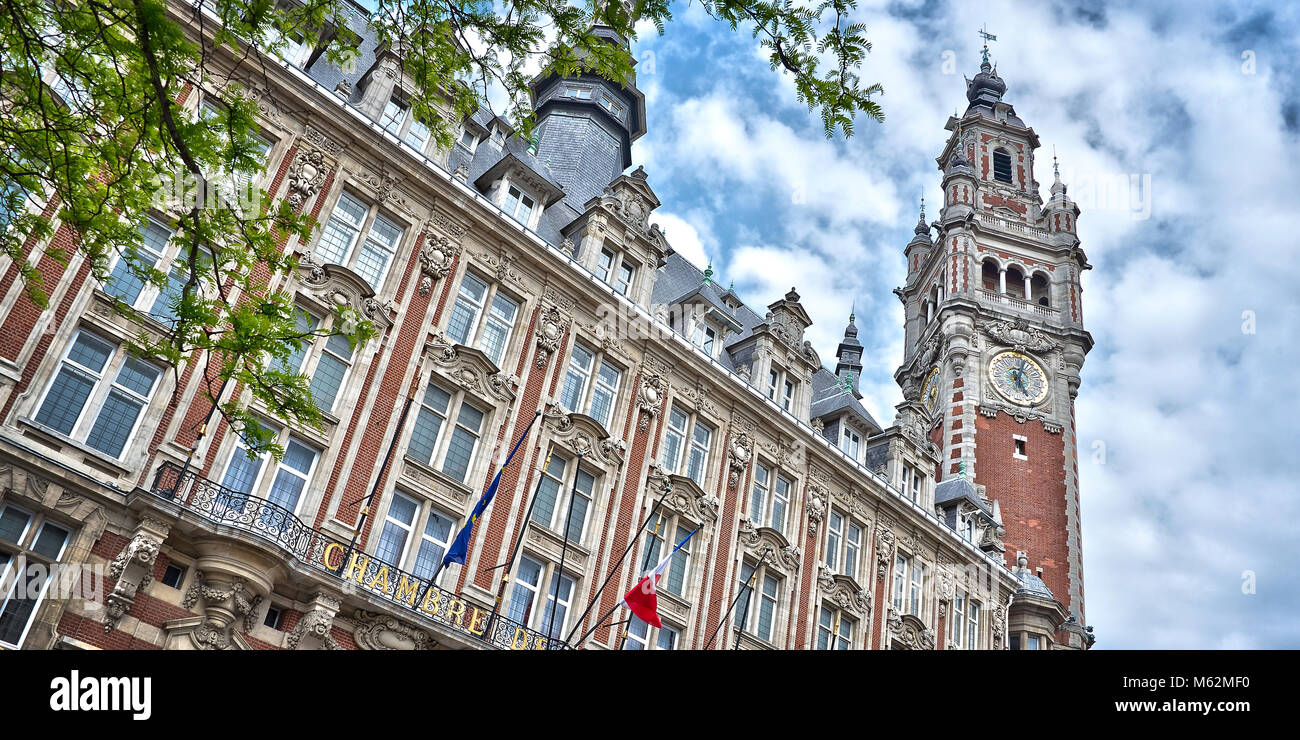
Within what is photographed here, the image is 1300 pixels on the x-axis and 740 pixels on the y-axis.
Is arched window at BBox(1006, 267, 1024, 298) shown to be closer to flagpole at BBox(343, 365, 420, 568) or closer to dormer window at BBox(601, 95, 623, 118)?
dormer window at BBox(601, 95, 623, 118)

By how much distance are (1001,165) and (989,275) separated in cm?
1214

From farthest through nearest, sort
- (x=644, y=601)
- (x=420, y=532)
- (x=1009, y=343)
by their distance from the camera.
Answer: (x=1009, y=343)
(x=420, y=532)
(x=644, y=601)

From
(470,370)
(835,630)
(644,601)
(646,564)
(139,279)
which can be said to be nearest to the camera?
(139,279)

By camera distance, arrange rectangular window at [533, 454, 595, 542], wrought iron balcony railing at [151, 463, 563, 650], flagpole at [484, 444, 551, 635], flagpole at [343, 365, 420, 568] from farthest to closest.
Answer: rectangular window at [533, 454, 595, 542] → flagpole at [484, 444, 551, 635] → flagpole at [343, 365, 420, 568] → wrought iron balcony railing at [151, 463, 563, 650]

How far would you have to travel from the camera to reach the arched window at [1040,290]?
6275 cm

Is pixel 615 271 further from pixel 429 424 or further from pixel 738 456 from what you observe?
pixel 429 424

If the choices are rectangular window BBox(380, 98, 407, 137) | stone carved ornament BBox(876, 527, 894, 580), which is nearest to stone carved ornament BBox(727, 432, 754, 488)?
stone carved ornament BBox(876, 527, 894, 580)

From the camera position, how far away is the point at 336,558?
2002 centimetres

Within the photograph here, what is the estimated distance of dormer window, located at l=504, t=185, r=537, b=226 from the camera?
27.7 m

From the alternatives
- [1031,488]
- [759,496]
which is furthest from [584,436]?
[1031,488]

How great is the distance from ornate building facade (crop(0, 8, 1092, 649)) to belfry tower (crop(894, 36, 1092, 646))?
11.4 m
